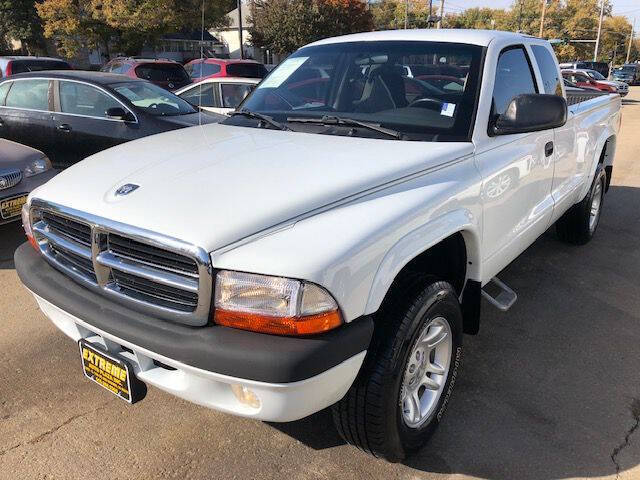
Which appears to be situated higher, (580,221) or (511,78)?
(511,78)

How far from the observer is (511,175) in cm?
312

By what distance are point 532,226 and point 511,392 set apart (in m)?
1.13

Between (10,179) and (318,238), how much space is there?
431 centimetres

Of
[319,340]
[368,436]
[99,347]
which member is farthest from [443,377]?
[99,347]

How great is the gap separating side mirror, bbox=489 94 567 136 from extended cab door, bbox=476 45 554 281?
0.23 ft

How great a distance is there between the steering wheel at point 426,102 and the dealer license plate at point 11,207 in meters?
3.84

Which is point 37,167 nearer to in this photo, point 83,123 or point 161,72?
point 83,123

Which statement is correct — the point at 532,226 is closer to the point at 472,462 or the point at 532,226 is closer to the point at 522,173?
the point at 522,173

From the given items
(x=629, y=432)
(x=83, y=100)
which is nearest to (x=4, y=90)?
(x=83, y=100)

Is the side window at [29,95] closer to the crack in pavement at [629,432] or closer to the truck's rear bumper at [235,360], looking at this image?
the truck's rear bumper at [235,360]

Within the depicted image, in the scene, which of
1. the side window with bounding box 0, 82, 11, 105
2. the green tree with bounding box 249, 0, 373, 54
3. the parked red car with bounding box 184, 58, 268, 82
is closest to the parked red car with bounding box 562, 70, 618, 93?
the green tree with bounding box 249, 0, 373, 54

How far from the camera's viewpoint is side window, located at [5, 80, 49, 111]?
741cm

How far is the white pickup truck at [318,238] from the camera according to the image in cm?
195

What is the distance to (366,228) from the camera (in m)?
2.08
